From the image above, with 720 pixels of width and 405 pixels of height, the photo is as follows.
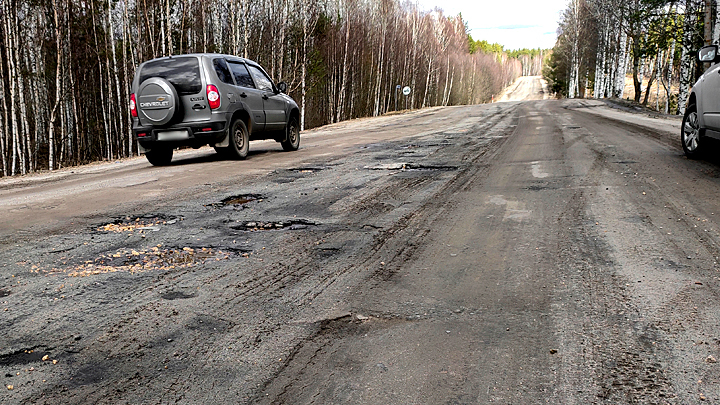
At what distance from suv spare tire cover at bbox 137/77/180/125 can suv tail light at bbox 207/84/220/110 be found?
55 centimetres

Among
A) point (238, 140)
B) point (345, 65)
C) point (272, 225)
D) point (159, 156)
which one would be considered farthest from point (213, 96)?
point (345, 65)

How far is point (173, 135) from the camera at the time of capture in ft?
30.5

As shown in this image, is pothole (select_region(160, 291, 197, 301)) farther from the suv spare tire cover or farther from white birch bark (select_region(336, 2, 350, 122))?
white birch bark (select_region(336, 2, 350, 122))

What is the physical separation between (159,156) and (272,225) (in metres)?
6.21

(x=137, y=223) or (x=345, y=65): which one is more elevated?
(x=345, y=65)

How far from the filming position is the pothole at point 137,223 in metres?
4.61

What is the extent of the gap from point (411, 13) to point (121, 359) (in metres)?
57.2

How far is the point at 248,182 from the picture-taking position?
7039mm

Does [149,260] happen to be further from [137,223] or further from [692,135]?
[692,135]

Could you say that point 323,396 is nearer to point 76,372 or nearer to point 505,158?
point 76,372

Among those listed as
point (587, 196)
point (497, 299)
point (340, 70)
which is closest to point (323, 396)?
point (497, 299)

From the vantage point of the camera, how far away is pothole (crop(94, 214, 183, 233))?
461cm

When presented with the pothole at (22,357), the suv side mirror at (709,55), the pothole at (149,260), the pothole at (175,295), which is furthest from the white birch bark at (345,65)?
the pothole at (22,357)

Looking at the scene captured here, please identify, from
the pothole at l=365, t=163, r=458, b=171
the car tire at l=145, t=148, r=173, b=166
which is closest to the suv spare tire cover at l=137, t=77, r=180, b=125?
the car tire at l=145, t=148, r=173, b=166
